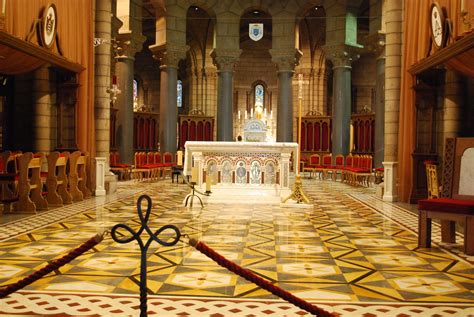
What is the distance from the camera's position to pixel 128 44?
20531mm

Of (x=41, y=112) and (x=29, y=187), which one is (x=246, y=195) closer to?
(x=29, y=187)

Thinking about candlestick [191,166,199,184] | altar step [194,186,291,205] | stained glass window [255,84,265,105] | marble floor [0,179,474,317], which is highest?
stained glass window [255,84,265,105]

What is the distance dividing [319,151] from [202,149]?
15261 millimetres

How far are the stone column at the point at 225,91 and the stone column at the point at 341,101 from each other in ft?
13.8

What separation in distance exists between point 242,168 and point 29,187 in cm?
475

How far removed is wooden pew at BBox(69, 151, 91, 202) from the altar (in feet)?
7.35

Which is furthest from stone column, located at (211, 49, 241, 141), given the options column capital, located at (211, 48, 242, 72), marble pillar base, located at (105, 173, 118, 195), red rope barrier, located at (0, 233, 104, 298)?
red rope barrier, located at (0, 233, 104, 298)

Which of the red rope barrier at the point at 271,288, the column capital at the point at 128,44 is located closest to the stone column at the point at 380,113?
the column capital at the point at 128,44

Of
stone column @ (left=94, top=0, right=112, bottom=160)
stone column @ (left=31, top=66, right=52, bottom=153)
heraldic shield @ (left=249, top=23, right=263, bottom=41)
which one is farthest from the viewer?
heraldic shield @ (left=249, top=23, right=263, bottom=41)

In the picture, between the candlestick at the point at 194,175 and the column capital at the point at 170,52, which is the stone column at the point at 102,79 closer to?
the candlestick at the point at 194,175

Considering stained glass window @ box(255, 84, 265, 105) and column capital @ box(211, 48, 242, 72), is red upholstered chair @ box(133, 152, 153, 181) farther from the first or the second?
stained glass window @ box(255, 84, 265, 105)

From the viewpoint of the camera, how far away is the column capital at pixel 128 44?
66.7 ft

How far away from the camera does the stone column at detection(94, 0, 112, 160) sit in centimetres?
1304

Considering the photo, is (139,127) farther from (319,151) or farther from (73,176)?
(73,176)
